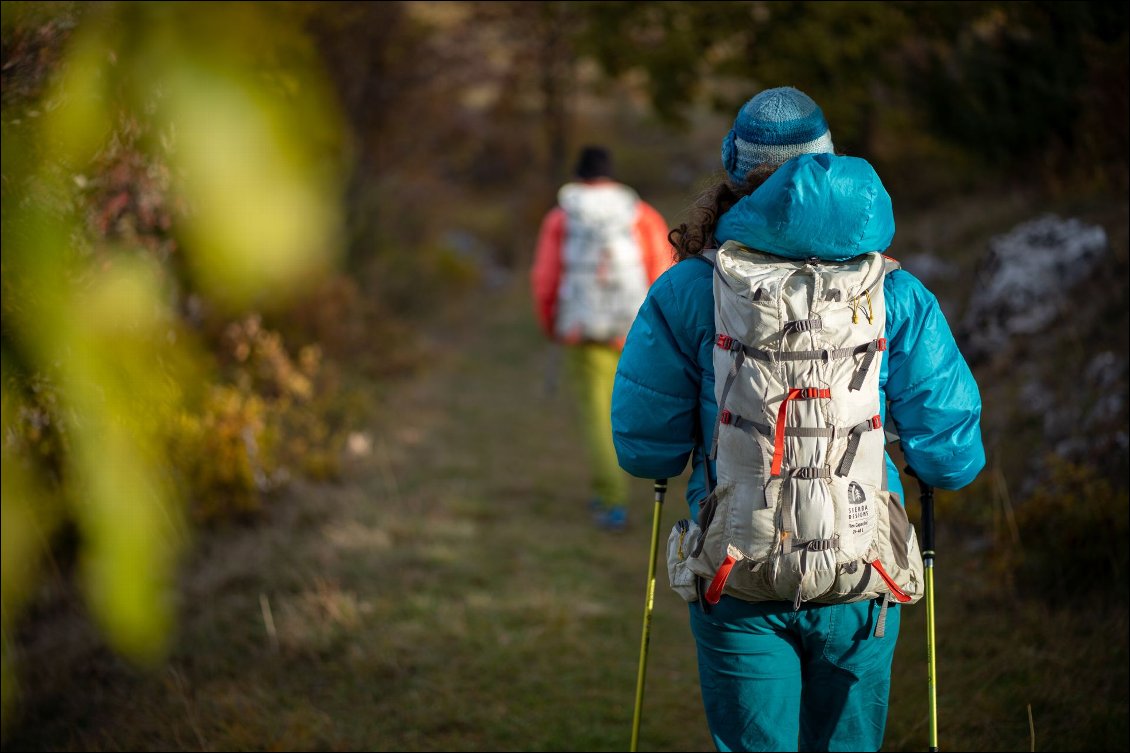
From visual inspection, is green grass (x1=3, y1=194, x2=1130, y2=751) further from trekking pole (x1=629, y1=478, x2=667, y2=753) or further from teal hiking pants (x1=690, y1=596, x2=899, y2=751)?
teal hiking pants (x1=690, y1=596, x2=899, y2=751)

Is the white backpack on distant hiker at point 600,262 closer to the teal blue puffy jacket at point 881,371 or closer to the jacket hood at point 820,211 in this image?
the teal blue puffy jacket at point 881,371

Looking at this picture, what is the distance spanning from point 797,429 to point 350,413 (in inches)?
247

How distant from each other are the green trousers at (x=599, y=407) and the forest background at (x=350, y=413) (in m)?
0.36

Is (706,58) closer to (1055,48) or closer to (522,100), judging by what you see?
(1055,48)

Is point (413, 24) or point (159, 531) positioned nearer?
point (159, 531)

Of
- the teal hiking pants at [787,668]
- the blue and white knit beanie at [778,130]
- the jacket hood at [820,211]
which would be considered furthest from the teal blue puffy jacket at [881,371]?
the teal hiking pants at [787,668]

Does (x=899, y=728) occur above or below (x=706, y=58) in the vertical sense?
below

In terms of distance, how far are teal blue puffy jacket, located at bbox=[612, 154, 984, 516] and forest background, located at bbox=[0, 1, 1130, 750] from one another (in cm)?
45

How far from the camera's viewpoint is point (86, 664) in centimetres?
468

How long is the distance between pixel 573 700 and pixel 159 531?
2261mm

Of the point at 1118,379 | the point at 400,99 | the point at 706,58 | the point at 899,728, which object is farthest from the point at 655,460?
the point at 400,99

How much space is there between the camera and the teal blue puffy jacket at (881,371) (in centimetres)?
212

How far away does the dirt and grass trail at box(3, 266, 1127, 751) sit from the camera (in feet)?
12.3

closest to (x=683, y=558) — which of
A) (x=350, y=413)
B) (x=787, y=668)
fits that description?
(x=787, y=668)
